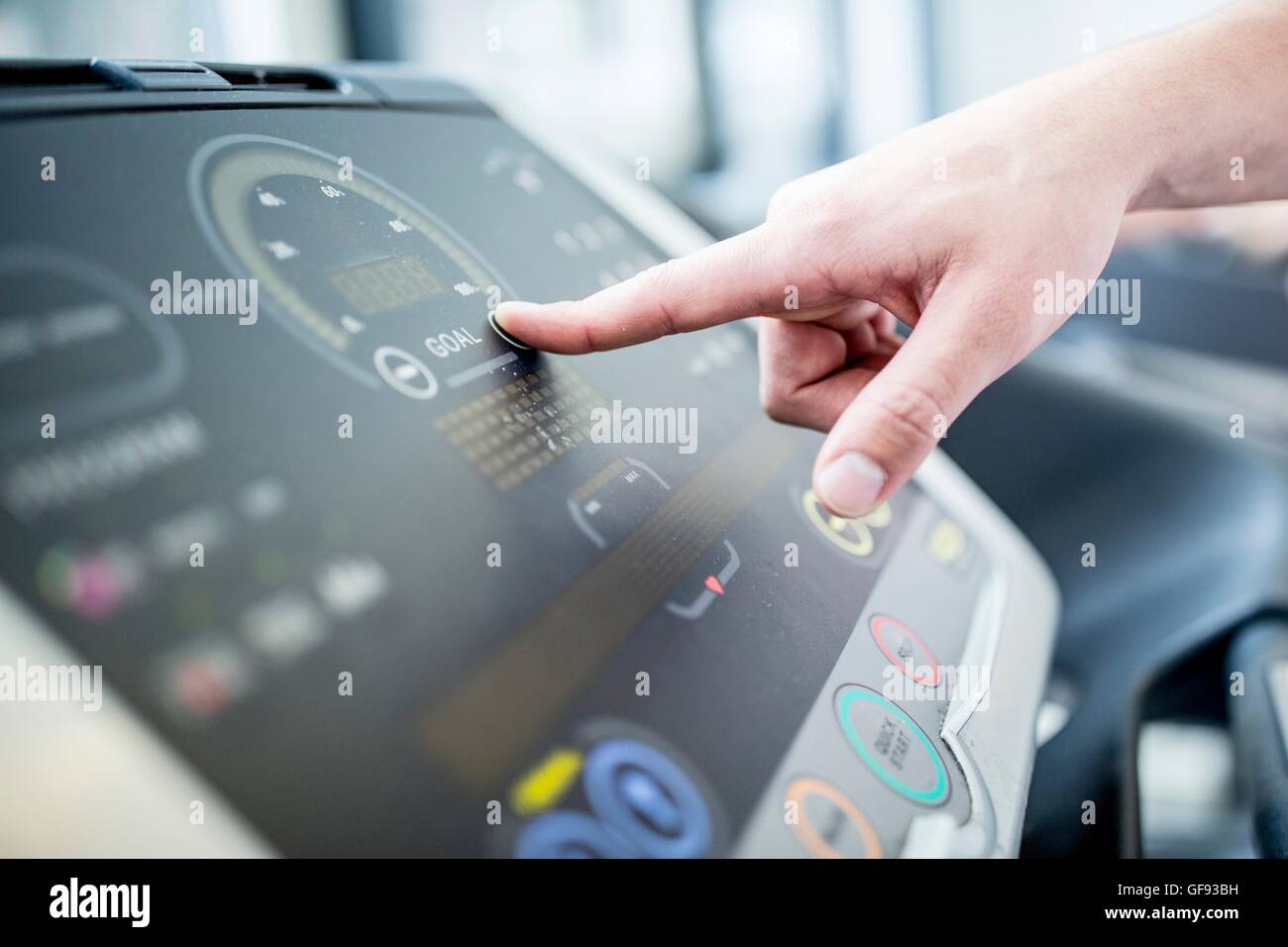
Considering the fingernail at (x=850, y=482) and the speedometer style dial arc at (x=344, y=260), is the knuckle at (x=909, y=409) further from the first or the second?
the speedometer style dial arc at (x=344, y=260)

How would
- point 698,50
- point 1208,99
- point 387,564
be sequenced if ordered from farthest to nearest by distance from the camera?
point 698,50 → point 1208,99 → point 387,564

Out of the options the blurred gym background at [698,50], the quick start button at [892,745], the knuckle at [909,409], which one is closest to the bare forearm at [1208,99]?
the blurred gym background at [698,50]

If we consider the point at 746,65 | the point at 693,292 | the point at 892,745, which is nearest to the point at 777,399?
the point at 693,292

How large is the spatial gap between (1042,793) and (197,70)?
64 centimetres

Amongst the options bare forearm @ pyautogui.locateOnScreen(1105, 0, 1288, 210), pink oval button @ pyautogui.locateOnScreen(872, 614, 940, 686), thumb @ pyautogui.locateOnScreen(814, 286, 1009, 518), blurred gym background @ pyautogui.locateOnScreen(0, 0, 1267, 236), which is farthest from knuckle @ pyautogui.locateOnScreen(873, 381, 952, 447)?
blurred gym background @ pyautogui.locateOnScreen(0, 0, 1267, 236)

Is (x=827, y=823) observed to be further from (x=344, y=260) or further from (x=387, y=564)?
(x=344, y=260)

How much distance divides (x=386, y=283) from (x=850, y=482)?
0.25 metres

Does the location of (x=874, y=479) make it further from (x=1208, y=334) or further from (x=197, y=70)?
(x=1208, y=334)

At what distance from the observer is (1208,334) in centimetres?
168

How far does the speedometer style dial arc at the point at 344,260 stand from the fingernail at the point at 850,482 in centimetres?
18

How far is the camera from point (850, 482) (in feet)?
1.63
